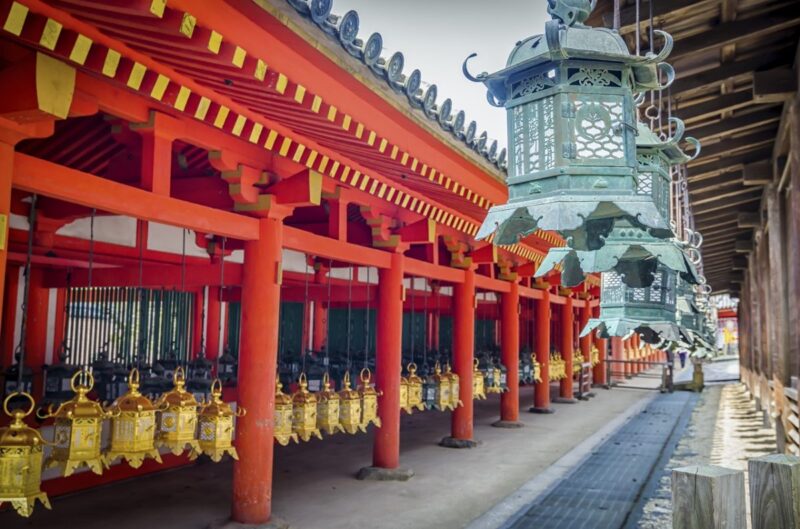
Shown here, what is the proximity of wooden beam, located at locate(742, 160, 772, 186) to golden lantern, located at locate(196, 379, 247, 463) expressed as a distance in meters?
9.61

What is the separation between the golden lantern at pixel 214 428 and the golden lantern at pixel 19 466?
57.8 inches

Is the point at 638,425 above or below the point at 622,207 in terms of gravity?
below

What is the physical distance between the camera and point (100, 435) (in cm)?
435

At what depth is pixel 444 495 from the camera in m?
7.37

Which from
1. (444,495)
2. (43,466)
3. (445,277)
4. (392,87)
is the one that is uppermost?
(392,87)

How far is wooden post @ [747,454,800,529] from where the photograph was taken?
2236mm

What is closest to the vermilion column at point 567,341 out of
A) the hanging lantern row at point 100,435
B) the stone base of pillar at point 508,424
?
the stone base of pillar at point 508,424

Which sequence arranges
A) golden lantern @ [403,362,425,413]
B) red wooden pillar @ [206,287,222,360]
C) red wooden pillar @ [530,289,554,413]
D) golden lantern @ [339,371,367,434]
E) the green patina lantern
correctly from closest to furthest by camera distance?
the green patina lantern < golden lantern @ [339,371,367,434] < golden lantern @ [403,362,425,413] < red wooden pillar @ [206,287,222,360] < red wooden pillar @ [530,289,554,413]

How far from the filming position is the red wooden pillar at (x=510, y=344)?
12.3m

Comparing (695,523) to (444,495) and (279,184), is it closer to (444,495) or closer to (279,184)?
(279,184)

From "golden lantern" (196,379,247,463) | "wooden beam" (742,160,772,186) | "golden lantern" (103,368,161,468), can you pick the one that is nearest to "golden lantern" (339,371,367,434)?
"golden lantern" (196,379,247,463)

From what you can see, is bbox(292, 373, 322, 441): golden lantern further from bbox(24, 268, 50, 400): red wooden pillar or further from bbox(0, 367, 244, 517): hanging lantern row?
bbox(24, 268, 50, 400): red wooden pillar

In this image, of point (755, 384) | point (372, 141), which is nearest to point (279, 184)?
point (372, 141)

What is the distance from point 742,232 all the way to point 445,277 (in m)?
12.2
